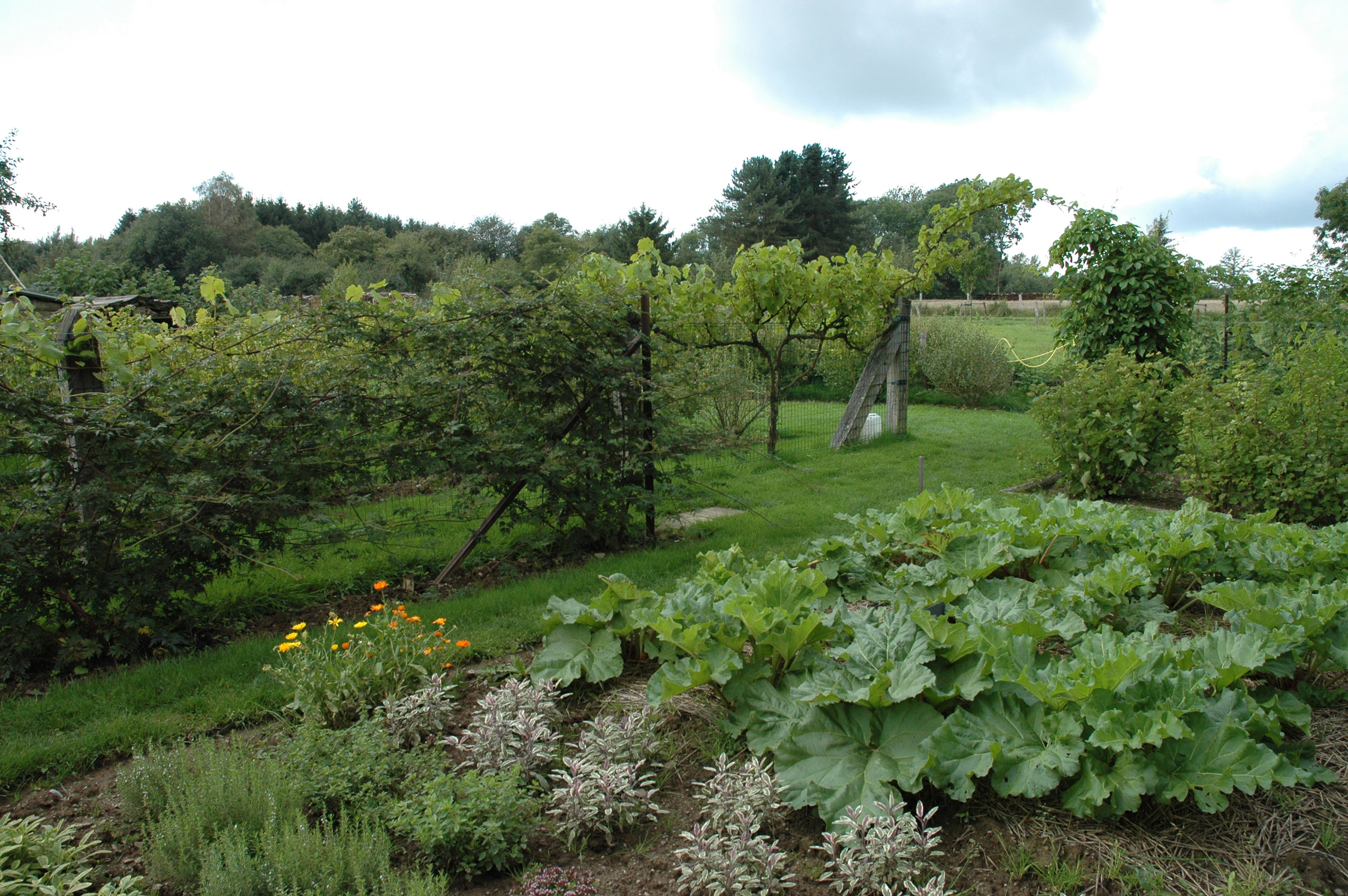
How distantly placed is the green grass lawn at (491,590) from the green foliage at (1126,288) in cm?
179

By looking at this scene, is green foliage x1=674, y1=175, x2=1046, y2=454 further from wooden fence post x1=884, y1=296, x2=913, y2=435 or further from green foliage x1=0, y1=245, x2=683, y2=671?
green foliage x1=0, y1=245, x2=683, y2=671

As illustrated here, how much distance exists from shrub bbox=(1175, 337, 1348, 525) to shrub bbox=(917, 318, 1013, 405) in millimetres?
8687

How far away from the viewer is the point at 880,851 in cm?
186

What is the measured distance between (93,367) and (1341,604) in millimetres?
5704

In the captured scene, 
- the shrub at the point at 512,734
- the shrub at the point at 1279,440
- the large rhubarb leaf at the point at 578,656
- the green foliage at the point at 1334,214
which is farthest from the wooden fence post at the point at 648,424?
the green foliage at the point at 1334,214

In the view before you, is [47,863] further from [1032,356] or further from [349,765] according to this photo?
[1032,356]

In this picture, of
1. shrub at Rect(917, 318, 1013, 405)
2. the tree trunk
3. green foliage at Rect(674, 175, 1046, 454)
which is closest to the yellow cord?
shrub at Rect(917, 318, 1013, 405)

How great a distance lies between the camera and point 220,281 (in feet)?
15.6

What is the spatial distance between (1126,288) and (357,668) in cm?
834

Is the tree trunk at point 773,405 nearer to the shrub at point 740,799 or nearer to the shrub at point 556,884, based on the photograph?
the shrub at point 740,799

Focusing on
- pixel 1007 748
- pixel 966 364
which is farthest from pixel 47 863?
pixel 966 364

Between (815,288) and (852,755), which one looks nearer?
(852,755)

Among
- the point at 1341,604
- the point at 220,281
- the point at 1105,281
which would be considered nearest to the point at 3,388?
the point at 220,281

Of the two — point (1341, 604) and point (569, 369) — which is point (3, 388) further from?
point (1341, 604)
